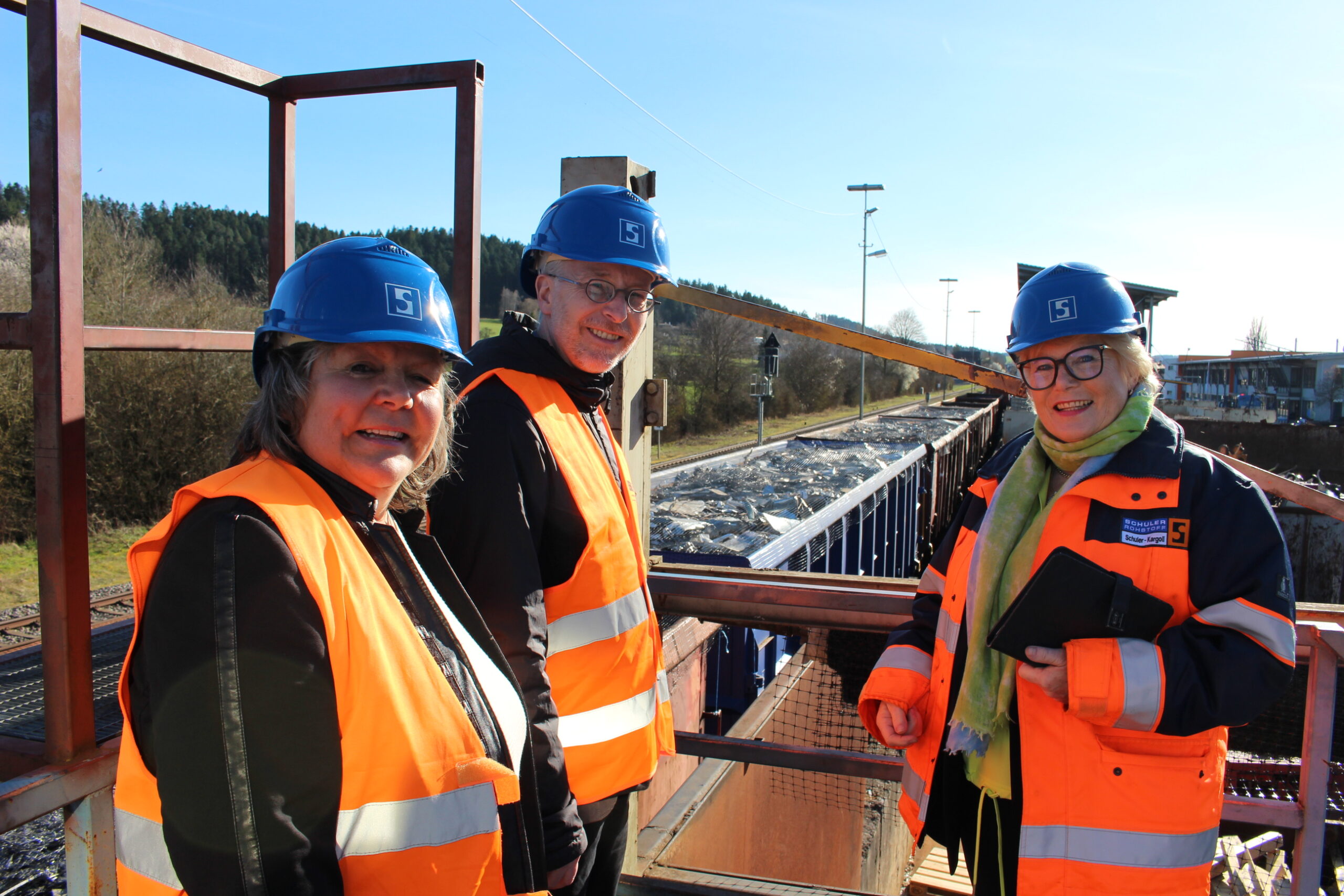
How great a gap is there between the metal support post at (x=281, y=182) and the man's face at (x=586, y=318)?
1.05 m

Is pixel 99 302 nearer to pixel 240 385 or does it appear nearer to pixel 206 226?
pixel 240 385

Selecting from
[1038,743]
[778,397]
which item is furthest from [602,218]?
[778,397]

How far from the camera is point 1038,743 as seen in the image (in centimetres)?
175

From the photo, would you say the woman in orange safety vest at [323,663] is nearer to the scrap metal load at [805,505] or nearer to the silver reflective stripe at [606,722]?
the silver reflective stripe at [606,722]

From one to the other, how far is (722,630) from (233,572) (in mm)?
5402

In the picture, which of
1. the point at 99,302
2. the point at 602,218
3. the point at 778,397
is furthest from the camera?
the point at 778,397

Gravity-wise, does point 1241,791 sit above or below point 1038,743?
below

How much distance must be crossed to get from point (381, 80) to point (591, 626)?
1757 millimetres

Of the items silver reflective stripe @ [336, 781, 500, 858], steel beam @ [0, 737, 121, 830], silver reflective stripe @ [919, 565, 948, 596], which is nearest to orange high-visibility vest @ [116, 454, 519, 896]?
silver reflective stripe @ [336, 781, 500, 858]

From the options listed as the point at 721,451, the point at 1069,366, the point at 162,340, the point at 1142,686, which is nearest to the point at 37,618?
the point at 162,340

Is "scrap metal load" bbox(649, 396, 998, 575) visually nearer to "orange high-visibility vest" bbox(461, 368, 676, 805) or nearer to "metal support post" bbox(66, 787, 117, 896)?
"orange high-visibility vest" bbox(461, 368, 676, 805)

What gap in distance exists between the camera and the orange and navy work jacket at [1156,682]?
5.25 ft

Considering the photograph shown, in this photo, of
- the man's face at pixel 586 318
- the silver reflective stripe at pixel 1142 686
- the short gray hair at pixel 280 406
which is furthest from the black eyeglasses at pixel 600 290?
the silver reflective stripe at pixel 1142 686

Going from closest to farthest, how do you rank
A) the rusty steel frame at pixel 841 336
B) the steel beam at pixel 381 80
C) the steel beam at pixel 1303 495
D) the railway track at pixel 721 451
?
the steel beam at pixel 381 80 → the steel beam at pixel 1303 495 → the rusty steel frame at pixel 841 336 → the railway track at pixel 721 451
